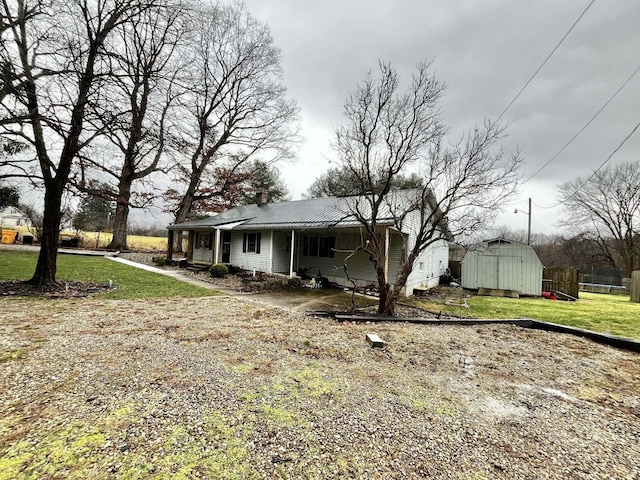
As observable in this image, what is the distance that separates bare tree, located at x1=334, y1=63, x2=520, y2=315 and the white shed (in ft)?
19.8

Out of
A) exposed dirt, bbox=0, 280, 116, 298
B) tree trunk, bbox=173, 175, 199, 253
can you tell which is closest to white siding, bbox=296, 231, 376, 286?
exposed dirt, bbox=0, 280, 116, 298

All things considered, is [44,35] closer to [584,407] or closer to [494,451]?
[494,451]

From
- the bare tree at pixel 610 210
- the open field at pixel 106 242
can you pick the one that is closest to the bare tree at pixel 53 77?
the open field at pixel 106 242

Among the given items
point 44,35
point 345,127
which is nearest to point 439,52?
point 345,127

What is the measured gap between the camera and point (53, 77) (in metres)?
6.89

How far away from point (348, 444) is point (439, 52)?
878cm

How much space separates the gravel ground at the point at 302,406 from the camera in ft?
6.77

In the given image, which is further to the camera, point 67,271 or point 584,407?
point 67,271

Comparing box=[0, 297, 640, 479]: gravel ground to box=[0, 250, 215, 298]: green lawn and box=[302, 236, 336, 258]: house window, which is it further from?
box=[302, 236, 336, 258]: house window

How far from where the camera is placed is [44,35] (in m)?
6.81

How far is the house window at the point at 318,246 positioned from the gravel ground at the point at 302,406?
769 centimetres

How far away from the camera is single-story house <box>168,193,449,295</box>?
11547 mm

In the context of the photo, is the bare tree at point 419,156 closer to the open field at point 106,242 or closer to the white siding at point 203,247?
the white siding at point 203,247

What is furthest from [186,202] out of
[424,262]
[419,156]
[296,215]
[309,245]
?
[419,156]
